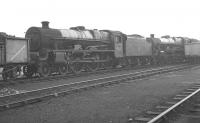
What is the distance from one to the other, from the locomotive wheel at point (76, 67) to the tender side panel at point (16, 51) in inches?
159

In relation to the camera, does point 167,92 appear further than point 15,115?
Yes

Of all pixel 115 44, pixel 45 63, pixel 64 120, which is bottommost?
pixel 64 120

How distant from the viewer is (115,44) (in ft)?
75.2

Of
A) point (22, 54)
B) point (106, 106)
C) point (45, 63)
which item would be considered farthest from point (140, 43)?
point (106, 106)

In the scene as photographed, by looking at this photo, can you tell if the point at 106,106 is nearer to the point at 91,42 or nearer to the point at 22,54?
the point at 22,54

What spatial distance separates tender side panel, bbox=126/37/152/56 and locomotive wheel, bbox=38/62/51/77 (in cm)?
1019

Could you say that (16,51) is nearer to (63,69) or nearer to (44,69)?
(44,69)

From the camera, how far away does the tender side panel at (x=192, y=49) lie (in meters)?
30.1

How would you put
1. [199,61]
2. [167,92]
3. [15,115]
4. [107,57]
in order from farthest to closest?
[199,61], [107,57], [167,92], [15,115]

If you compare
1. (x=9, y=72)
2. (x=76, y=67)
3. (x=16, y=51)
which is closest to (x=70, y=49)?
(x=76, y=67)

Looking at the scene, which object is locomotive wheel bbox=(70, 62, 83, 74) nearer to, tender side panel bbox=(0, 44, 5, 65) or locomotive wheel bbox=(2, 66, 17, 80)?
locomotive wheel bbox=(2, 66, 17, 80)

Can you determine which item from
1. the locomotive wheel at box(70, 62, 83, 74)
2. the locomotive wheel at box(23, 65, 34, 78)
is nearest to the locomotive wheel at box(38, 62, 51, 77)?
the locomotive wheel at box(23, 65, 34, 78)

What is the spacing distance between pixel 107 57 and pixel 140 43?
6204 millimetres

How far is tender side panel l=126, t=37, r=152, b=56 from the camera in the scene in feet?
82.8
